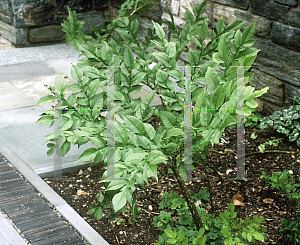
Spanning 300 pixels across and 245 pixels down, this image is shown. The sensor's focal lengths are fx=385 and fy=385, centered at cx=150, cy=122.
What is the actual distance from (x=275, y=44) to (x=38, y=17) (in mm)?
4070

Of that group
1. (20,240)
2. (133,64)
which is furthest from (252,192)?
(20,240)

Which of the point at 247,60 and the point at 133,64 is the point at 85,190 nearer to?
the point at 133,64

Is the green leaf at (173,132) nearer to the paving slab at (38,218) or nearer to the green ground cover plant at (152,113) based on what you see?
the green ground cover plant at (152,113)

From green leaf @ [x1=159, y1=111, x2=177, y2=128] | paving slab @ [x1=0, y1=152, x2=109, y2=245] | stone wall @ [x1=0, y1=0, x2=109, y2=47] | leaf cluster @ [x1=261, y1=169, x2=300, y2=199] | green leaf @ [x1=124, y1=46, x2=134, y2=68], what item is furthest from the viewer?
stone wall @ [x1=0, y1=0, x2=109, y2=47]

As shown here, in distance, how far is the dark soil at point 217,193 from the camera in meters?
2.53

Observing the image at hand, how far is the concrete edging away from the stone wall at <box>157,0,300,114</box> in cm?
240

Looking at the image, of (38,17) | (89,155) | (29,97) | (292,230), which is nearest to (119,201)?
(89,155)

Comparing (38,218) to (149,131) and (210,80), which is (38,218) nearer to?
(149,131)

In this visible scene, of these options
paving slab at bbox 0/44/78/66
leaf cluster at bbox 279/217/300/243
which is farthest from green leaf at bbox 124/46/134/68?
paving slab at bbox 0/44/78/66

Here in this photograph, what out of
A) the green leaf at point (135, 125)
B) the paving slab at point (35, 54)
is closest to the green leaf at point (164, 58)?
the green leaf at point (135, 125)

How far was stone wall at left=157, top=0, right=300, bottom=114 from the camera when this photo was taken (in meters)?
3.66

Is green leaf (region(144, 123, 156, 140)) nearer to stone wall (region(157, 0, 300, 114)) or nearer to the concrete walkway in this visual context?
the concrete walkway

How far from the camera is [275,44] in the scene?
151 inches

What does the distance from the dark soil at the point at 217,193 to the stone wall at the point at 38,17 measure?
3946 millimetres
